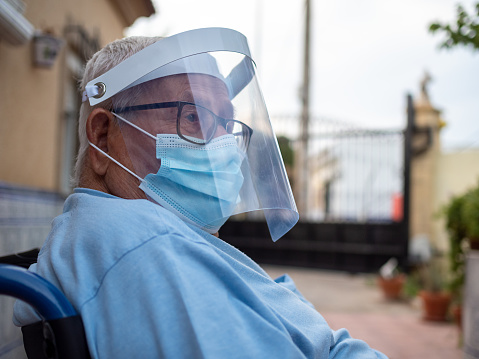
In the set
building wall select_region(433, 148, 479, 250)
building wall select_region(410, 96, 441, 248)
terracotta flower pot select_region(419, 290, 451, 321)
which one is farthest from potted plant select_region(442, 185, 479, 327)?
building wall select_region(433, 148, 479, 250)

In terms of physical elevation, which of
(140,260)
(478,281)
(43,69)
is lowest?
(478,281)

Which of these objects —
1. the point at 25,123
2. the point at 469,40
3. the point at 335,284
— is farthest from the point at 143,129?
the point at 335,284

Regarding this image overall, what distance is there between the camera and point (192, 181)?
3.76ft

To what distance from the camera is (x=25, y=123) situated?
249cm

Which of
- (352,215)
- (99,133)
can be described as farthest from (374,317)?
(99,133)

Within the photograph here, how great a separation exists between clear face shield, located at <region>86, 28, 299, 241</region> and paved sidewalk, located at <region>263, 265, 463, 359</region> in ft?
10.5

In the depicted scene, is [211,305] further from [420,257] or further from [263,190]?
[420,257]

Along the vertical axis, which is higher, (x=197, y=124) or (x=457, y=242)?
(x=197, y=124)

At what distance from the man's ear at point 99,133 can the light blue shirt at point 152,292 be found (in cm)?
27

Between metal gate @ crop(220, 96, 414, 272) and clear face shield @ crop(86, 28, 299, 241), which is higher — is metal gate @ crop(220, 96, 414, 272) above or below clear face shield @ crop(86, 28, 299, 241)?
below

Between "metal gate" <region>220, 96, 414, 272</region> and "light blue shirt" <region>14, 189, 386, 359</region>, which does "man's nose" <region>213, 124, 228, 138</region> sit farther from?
"metal gate" <region>220, 96, 414, 272</region>

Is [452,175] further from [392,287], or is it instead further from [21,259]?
[21,259]

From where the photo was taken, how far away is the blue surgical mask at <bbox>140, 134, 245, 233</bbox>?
1.14 metres

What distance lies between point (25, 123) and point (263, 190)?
1781 mm
